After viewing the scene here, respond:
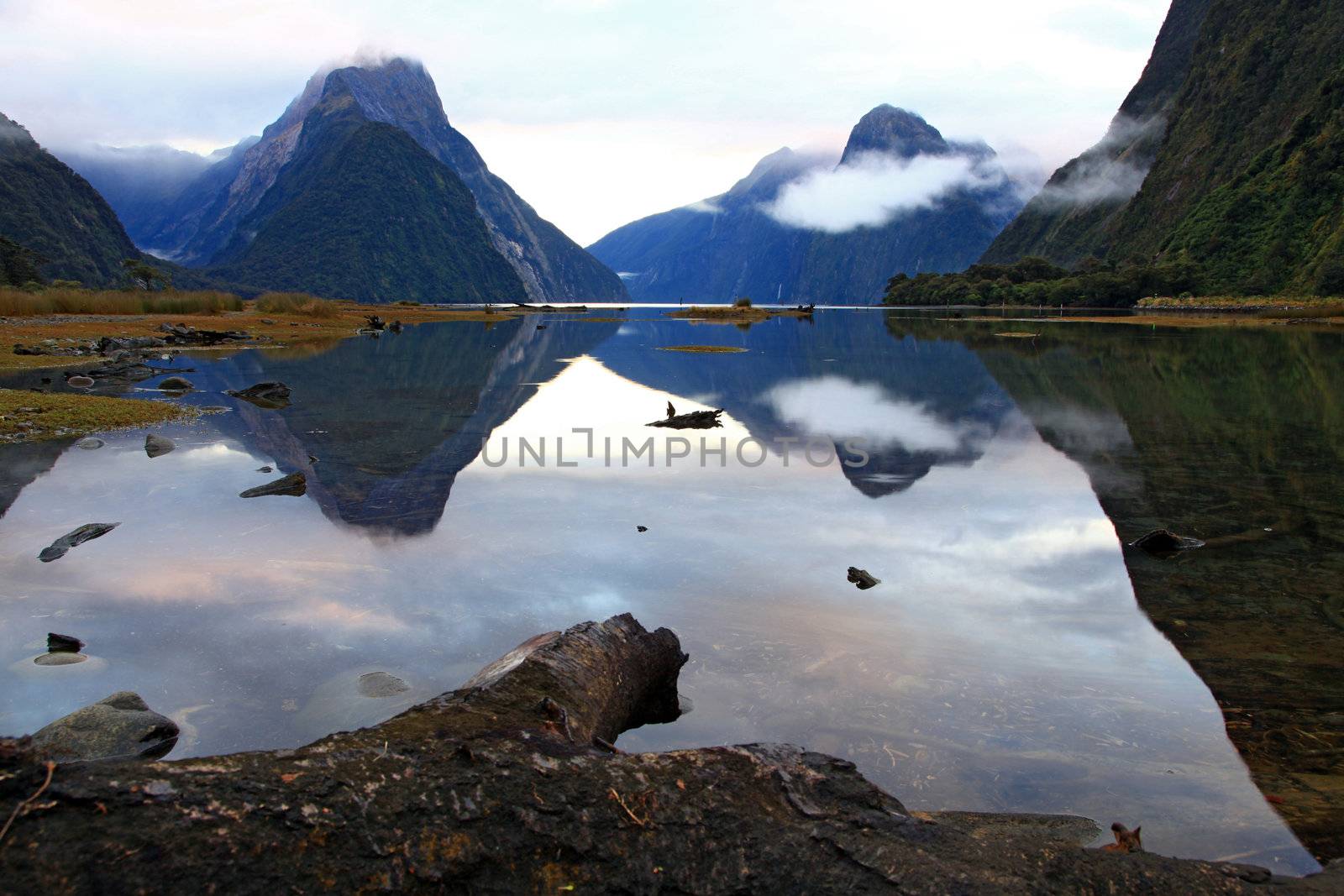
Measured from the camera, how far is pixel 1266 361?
47781 millimetres

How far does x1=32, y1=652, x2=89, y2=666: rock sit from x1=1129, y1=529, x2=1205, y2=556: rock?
14052 millimetres

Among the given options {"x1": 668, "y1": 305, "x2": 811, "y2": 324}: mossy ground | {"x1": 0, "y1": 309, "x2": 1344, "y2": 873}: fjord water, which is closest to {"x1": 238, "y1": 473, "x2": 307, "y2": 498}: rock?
{"x1": 0, "y1": 309, "x2": 1344, "y2": 873}: fjord water

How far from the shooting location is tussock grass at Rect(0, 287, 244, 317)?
66.5m

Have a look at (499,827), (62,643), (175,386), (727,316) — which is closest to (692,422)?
(62,643)

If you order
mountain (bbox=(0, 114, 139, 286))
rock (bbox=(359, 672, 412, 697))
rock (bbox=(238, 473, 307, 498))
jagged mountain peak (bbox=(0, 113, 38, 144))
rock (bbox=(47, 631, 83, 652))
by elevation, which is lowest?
rock (bbox=(359, 672, 412, 697))

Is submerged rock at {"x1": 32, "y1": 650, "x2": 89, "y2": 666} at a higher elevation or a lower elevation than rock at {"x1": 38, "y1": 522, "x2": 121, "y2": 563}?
lower

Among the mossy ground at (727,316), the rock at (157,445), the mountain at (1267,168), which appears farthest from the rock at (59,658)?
the mountain at (1267,168)

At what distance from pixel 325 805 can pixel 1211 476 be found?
19.7 metres

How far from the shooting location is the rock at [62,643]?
906 centimetres

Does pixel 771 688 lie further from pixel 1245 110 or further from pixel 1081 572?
pixel 1245 110

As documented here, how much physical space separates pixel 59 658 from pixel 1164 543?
14594 mm

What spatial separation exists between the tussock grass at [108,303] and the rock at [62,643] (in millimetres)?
70446

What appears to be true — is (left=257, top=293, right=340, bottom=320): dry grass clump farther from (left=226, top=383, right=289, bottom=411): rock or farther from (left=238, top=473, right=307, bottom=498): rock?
(left=238, top=473, right=307, bottom=498): rock

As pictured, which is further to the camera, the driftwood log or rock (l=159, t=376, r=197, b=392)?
rock (l=159, t=376, r=197, b=392)
